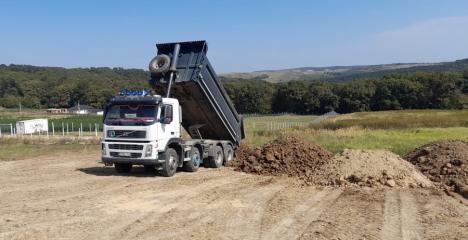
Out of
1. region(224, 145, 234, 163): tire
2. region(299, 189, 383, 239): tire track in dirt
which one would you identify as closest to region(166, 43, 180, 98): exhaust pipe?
region(224, 145, 234, 163): tire

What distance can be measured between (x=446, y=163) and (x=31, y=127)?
134 feet

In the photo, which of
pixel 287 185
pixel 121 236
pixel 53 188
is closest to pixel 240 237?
pixel 121 236

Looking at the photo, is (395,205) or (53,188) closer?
(395,205)

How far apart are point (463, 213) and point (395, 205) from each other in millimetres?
1481

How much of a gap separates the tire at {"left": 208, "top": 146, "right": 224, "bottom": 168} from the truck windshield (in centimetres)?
381

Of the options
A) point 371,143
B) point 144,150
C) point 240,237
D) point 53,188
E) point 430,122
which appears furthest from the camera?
point 430,122

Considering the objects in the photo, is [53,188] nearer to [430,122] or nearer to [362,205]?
[362,205]

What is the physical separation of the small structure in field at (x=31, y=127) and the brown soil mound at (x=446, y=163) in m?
36.6

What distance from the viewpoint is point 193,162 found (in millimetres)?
17297

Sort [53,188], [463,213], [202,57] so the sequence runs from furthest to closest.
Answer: [202,57] < [53,188] < [463,213]

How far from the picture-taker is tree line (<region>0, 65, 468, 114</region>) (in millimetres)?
108750

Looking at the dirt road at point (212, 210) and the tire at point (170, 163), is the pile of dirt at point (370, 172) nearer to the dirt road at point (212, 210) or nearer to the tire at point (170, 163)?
the dirt road at point (212, 210)

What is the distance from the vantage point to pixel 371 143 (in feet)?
94.2

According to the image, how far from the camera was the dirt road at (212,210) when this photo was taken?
9.28m
